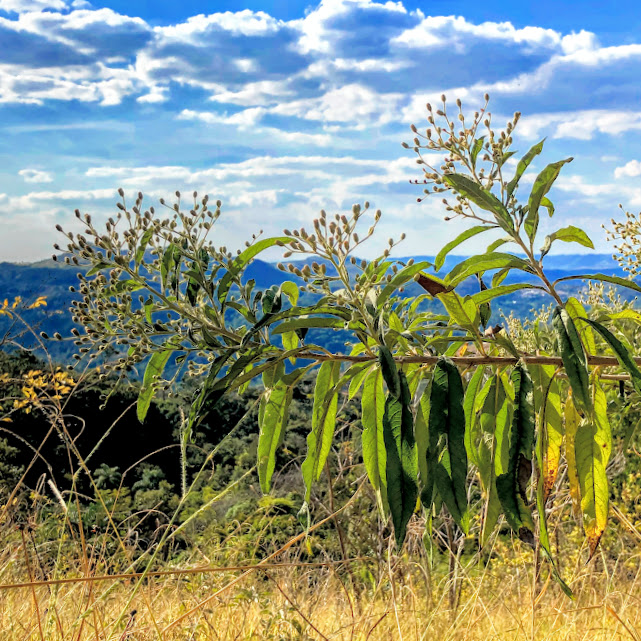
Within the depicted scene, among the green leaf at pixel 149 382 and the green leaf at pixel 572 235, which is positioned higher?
the green leaf at pixel 572 235

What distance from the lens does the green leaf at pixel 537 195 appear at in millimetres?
1499

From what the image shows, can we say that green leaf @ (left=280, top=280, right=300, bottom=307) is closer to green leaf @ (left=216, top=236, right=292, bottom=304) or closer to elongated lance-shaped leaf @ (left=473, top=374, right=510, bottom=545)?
green leaf @ (left=216, top=236, right=292, bottom=304)

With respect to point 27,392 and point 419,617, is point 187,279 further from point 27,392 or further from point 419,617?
point 27,392

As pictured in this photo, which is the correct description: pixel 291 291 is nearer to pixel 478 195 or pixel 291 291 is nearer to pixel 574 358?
pixel 478 195

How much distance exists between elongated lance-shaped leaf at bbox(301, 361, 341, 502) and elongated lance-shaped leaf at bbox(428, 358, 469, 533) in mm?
308

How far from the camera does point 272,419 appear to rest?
5.58ft

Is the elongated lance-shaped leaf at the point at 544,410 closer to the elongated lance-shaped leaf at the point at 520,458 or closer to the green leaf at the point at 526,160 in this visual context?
the elongated lance-shaped leaf at the point at 520,458

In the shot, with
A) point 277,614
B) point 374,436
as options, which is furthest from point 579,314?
point 277,614

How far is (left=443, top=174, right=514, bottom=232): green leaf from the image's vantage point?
1450mm

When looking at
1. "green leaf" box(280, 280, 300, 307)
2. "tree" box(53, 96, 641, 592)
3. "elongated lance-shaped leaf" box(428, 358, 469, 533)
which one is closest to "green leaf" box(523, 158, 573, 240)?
"tree" box(53, 96, 641, 592)

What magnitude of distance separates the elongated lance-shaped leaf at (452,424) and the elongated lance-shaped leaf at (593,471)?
1.09 ft

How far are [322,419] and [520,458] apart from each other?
48cm

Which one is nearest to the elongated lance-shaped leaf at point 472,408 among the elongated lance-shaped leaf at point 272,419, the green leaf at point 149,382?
the elongated lance-shaped leaf at point 272,419

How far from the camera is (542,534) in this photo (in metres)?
1.42
